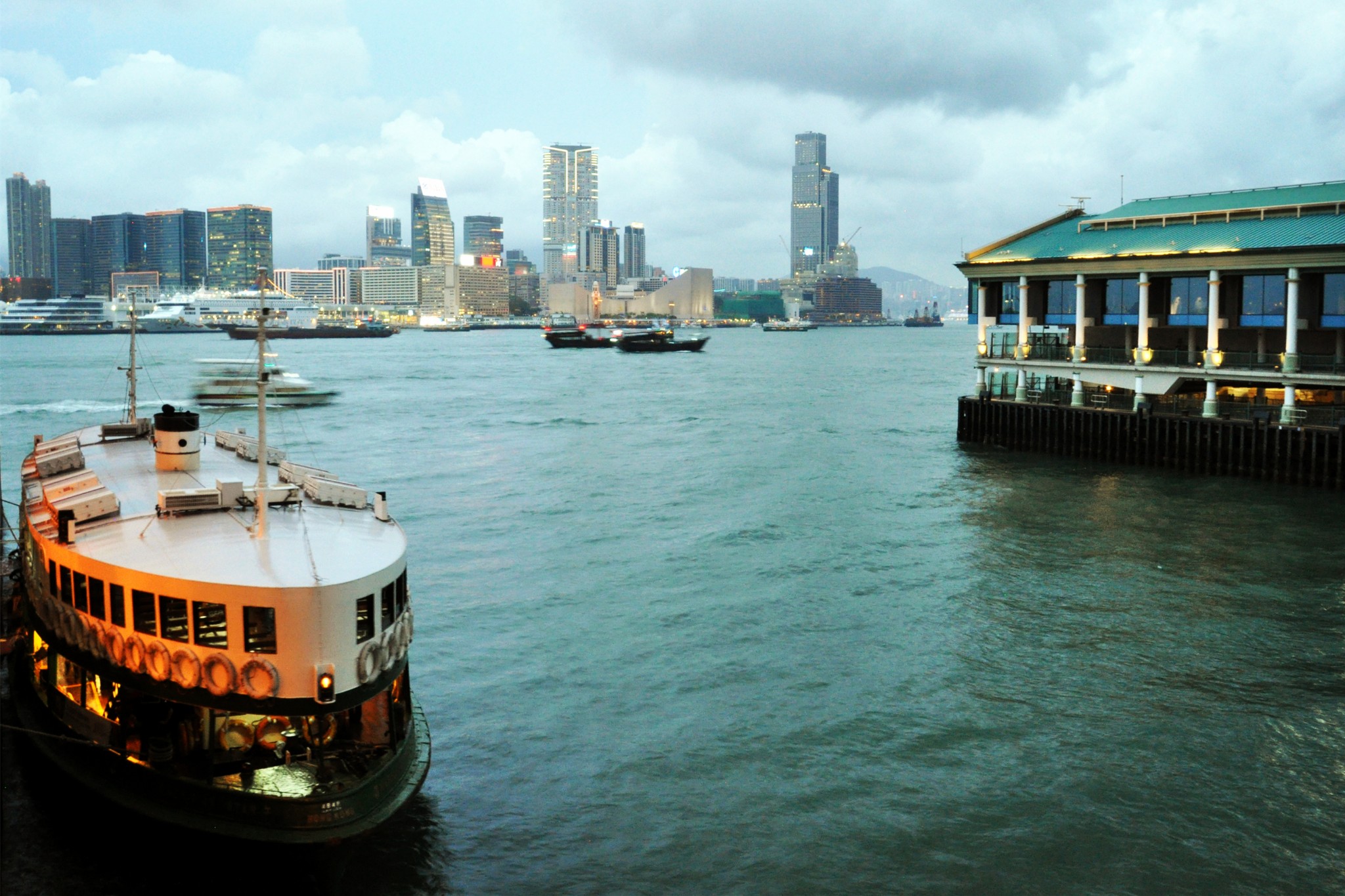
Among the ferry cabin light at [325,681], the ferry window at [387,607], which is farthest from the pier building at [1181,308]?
the ferry cabin light at [325,681]

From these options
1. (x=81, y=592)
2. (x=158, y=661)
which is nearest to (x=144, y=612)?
(x=158, y=661)

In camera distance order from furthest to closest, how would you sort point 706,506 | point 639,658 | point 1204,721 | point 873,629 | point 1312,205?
point 1312,205 < point 706,506 < point 873,629 < point 639,658 < point 1204,721

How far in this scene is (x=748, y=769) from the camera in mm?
21219

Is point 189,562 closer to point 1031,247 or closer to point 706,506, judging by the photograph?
point 706,506

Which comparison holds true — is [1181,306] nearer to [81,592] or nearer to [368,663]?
[368,663]

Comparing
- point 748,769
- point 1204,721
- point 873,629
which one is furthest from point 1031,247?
point 748,769

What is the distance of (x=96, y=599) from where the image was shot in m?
17.5

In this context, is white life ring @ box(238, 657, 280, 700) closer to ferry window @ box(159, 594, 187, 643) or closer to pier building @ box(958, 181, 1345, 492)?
ferry window @ box(159, 594, 187, 643)

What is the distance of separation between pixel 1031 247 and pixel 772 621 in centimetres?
4735

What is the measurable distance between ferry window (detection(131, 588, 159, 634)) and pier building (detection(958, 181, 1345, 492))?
50.0 m

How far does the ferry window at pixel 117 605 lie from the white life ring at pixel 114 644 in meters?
0.14

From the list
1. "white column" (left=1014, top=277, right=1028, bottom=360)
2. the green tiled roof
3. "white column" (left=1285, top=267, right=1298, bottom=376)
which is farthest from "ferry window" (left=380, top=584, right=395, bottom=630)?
"white column" (left=1014, top=277, right=1028, bottom=360)

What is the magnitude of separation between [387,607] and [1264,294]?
175 feet

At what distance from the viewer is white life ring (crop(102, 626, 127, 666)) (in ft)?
55.7
